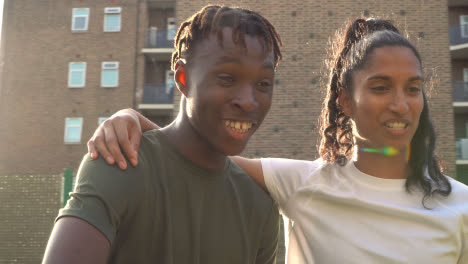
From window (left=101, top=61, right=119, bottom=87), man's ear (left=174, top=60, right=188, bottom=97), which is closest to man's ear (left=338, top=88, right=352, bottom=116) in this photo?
man's ear (left=174, top=60, right=188, bottom=97)

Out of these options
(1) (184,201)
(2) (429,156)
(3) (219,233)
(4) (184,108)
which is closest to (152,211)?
(1) (184,201)

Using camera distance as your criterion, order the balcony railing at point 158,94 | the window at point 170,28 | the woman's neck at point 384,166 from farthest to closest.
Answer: the window at point 170,28 → the balcony railing at point 158,94 → the woman's neck at point 384,166

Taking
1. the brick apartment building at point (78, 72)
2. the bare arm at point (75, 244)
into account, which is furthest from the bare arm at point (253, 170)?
the brick apartment building at point (78, 72)

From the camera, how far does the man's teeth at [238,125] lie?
1758 millimetres

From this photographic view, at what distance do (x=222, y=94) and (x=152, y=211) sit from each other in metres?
0.52

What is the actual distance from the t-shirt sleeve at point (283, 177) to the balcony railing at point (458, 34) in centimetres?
1980

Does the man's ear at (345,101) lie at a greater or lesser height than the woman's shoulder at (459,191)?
greater

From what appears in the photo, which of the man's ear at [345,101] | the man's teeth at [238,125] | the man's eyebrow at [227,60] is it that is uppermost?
the man's eyebrow at [227,60]

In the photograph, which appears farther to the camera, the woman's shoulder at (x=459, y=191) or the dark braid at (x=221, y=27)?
the woman's shoulder at (x=459, y=191)

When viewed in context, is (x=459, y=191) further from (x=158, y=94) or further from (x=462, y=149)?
→ (x=158, y=94)

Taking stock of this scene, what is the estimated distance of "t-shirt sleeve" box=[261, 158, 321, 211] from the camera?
8.07 feet

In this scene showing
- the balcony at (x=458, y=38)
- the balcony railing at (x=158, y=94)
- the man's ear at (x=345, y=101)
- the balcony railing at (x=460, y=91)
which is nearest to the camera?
the man's ear at (x=345, y=101)

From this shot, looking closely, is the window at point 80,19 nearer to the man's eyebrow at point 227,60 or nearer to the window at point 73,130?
the window at point 73,130

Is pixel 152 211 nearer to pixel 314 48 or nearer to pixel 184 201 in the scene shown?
pixel 184 201
